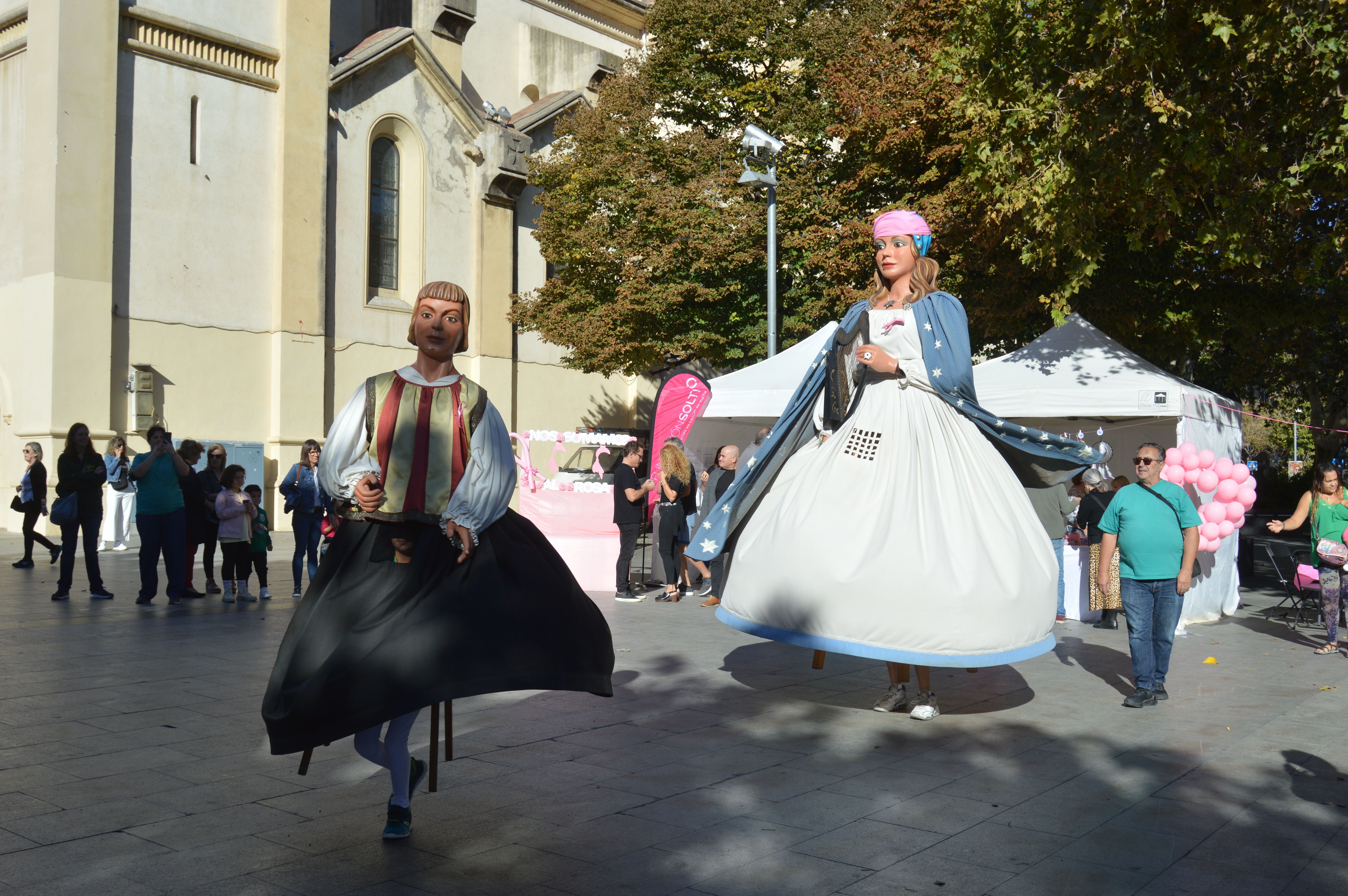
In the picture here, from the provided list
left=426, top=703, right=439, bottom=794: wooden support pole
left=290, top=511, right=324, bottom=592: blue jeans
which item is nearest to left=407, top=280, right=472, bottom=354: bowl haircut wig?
left=426, top=703, right=439, bottom=794: wooden support pole

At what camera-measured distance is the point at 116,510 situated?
1820 centimetres

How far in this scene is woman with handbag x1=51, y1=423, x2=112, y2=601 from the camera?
37.4 ft

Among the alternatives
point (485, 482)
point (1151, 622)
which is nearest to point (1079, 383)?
point (1151, 622)

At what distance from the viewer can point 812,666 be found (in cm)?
769

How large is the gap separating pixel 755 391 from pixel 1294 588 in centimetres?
617

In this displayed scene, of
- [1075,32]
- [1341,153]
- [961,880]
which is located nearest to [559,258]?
[1075,32]

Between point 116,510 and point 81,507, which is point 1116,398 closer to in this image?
point 81,507

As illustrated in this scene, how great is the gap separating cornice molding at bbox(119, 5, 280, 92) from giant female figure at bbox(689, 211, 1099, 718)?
20843 millimetres

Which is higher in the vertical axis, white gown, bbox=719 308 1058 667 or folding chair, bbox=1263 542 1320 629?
white gown, bbox=719 308 1058 667

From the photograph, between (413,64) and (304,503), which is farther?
(413,64)

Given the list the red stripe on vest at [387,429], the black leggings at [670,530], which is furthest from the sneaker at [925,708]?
the black leggings at [670,530]

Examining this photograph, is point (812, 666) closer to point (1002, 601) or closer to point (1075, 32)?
point (1002, 601)

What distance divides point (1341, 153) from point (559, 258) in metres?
17.0

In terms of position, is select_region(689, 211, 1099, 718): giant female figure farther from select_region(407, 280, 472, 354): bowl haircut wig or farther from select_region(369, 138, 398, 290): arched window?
select_region(369, 138, 398, 290): arched window
